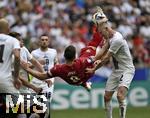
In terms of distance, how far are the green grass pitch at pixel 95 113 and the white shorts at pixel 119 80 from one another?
4.50m

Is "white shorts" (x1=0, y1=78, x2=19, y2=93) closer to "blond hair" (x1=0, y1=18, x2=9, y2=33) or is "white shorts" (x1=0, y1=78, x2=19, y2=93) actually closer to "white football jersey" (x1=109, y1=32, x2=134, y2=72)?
"blond hair" (x1=0, y1=18, x2=9, y2=33)

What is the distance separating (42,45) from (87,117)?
4.21 m

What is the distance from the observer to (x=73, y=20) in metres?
29.8

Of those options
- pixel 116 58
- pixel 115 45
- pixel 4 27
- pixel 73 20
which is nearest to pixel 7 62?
pixel 4 27

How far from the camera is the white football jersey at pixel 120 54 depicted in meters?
17.2

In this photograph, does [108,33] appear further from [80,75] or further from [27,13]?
[27,13]

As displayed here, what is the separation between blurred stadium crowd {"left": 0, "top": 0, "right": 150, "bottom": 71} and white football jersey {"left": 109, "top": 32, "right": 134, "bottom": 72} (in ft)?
30.9

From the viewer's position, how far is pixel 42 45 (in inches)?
764

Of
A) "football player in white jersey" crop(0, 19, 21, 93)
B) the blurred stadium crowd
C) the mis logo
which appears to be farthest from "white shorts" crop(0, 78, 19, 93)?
the blurred stadium crowd

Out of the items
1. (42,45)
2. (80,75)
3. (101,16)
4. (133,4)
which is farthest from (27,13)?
(80,75)

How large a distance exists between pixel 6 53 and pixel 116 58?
12.7ft

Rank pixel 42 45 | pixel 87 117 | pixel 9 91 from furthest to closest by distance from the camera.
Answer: pixel 87 117 → pixel 42 45 → pixel 9 91

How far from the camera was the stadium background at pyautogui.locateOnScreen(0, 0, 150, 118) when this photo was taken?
2583 cm

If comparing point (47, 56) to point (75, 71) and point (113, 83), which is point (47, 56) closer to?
A: point (113, 83)
